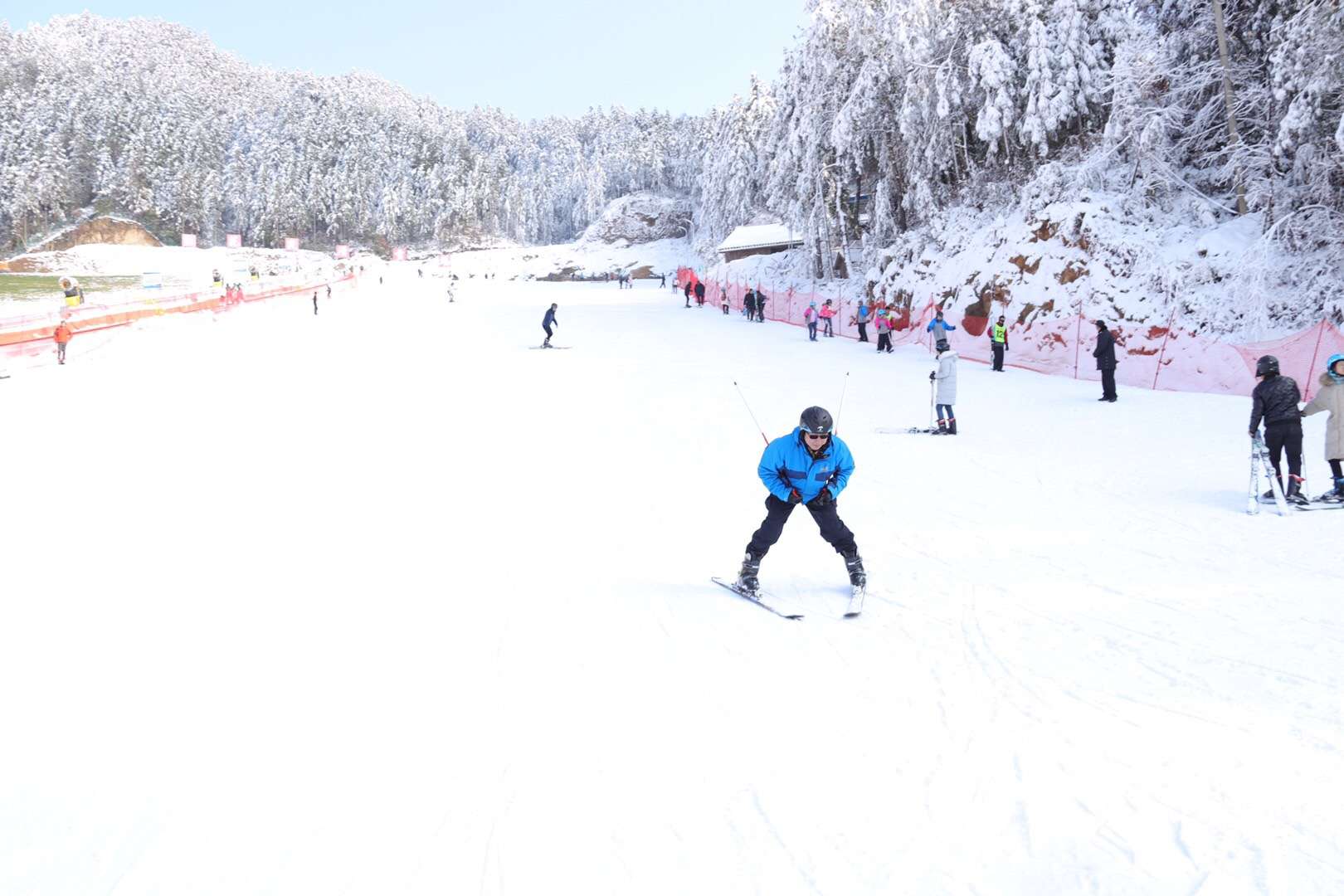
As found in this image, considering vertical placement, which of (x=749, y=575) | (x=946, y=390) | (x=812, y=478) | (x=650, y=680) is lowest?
(x=650, y=680)

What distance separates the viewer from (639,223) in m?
97.4

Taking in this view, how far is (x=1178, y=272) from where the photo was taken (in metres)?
20.6

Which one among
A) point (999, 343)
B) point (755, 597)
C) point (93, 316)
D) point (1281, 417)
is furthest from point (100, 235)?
point (1281, 417)

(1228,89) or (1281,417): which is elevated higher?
(1228,89)

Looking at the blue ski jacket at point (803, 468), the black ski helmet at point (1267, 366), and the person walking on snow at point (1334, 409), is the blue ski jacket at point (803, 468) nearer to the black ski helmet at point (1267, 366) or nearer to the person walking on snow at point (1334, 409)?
the black ski helmet at point (1267, 366)

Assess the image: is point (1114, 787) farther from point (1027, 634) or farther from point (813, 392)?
point (813, 392)

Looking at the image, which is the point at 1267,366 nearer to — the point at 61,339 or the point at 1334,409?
the point at 1334,409

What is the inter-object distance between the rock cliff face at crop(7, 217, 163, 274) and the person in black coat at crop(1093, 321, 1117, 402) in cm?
10418

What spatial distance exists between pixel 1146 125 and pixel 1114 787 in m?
24.7

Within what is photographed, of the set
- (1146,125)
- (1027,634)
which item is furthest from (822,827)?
(1146,125)

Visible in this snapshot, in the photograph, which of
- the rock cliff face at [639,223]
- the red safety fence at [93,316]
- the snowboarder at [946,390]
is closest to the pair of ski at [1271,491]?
the snowboarder at [946,390]

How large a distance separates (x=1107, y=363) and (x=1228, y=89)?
12102 mm

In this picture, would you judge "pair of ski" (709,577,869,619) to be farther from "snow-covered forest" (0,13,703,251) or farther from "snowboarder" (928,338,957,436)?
"snow-covered forest" (0,13,703,251)

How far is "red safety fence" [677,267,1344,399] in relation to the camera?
589 inches
